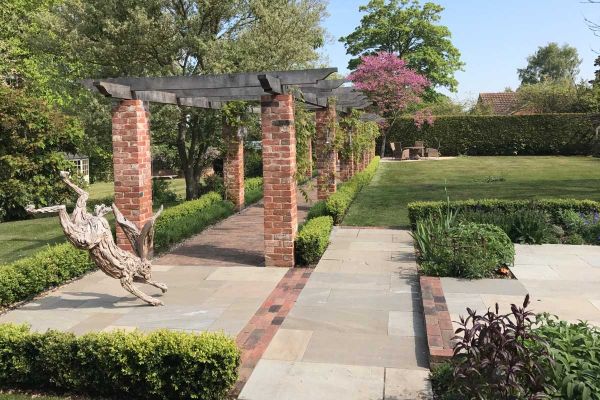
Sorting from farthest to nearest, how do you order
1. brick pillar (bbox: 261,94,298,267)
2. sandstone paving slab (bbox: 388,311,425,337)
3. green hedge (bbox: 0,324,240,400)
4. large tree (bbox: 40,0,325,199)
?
large tree (bbox: 40,0,325,199) < brick pillar (bbox: 261,94,298,267) < sandstone paving slab (bbox: 388,311,425,337) < green hedge (bbox: 0,324,240,400)

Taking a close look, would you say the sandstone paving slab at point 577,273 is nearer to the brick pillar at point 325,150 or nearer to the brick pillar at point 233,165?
the brick pillar at point 325,150

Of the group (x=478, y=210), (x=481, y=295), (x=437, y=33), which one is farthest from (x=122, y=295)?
(x=437, y=33)

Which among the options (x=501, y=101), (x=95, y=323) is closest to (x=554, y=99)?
(x=501, y=101)

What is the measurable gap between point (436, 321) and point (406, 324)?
1.21 ft

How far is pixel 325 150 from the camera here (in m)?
12.6

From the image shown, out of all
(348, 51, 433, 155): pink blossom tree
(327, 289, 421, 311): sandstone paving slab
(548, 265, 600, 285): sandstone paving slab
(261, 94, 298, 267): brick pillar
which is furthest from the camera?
(348, 51, 433, 155): pink blossom tree

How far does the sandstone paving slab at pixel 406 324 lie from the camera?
5.29m

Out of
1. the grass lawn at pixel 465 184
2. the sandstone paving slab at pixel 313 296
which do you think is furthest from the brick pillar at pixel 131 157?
the grass lawn at pixel 465 184

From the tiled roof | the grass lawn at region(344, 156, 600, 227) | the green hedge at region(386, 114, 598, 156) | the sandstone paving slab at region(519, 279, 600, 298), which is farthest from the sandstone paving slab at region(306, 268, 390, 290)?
the tiled roof

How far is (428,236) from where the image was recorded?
8.21 meters

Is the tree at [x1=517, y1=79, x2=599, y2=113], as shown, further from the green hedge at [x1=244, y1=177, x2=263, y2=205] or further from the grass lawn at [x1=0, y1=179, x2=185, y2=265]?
the grass lawn at [x1=0, y1=179, x2=185, y2=265]

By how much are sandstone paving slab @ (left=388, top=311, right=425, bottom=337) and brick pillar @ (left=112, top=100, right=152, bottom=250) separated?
4.61 metres

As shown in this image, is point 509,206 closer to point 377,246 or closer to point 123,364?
point 377,246

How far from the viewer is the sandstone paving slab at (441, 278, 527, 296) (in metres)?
6.52
